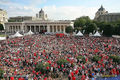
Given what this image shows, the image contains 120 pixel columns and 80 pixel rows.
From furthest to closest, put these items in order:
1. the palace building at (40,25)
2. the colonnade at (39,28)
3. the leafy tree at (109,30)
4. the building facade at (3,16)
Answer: the building facade at (3,16)
the colonnade at (39,28)
the palace building at (40,25)
the leafy tree at (109,30)

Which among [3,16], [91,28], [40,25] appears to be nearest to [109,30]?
[91,28]

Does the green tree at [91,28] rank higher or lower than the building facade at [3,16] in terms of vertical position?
lower

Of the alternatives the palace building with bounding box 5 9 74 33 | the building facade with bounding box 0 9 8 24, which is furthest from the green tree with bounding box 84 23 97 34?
the building facade with bounding box 0 9 8 24

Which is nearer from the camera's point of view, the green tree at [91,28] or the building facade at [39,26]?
the green tree at [91,28]

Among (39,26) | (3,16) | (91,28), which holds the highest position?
(3,16)

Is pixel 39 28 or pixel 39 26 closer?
pixel 39 26

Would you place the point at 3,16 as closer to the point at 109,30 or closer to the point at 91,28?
the point at 91,28

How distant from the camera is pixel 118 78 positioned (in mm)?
12711

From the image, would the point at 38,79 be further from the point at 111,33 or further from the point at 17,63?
the point at 111,33

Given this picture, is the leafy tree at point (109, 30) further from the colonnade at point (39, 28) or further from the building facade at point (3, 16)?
the building facade at point (3, 16)

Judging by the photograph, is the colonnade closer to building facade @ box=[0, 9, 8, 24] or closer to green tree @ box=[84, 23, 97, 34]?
building facade @ box=[0, 9, 8, 24]

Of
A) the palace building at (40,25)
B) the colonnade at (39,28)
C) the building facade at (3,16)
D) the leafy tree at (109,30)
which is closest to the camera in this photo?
the leafy tree at (109,30)

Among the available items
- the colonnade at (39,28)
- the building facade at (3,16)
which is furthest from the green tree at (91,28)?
the building facade at (3,16)

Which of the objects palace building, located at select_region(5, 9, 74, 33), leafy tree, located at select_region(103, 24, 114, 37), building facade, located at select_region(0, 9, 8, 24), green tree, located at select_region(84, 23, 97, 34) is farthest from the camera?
building facade, located at select_region(0, 9, 8, 24)
